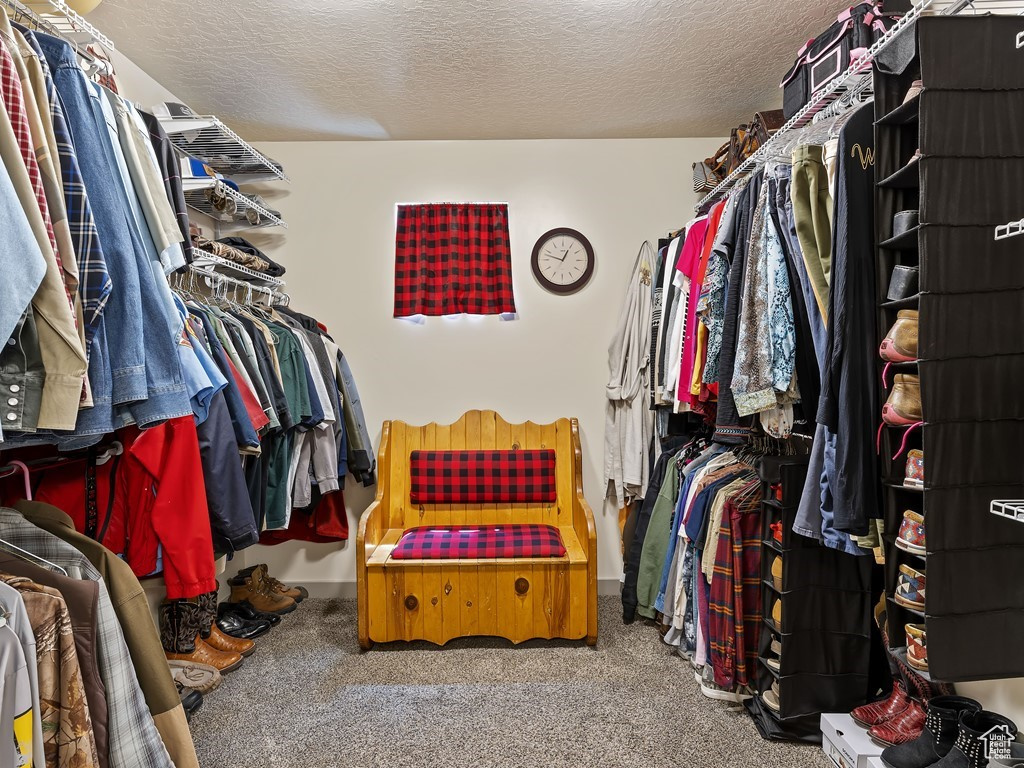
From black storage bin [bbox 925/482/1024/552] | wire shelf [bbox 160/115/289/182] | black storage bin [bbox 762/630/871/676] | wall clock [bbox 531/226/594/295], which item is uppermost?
wire shelf [bbox 160/115/289/182]

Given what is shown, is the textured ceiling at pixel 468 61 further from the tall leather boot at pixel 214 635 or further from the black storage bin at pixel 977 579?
the tall leather boot at pixel 214 635

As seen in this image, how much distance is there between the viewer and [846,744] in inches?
70.9

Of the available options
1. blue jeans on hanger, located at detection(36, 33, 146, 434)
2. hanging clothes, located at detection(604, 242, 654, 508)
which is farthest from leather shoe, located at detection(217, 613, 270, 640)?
blue jeans on hanger, located at detection(36, 33, 146, 434)

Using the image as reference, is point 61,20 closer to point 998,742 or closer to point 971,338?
point 971,338

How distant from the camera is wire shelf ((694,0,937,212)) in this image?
1460mm

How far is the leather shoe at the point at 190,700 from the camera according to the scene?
2.21 m

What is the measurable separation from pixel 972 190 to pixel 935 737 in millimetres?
1306

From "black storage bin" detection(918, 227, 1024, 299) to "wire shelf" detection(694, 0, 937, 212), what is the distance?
19.2 inches

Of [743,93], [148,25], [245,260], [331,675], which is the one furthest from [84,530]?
[743,93]

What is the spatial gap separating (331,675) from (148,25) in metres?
2.57

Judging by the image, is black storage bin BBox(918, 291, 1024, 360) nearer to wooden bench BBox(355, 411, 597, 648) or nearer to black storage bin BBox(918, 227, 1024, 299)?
black storage bin BBox(918, 227, 1024, 299)

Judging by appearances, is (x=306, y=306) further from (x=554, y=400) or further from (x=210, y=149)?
(x=554, y=400)

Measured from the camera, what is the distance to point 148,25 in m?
2.35

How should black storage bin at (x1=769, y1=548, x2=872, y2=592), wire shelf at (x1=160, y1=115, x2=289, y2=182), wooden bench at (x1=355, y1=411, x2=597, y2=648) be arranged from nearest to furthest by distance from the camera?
black storage bin at (x1=769, y1=548, x2=872, y2=592) < wire shelf at (x1=160, y1=115, x2=289, y2=182) < wooden bench at (x1=355, y1=411, x2=597, y2=648)
